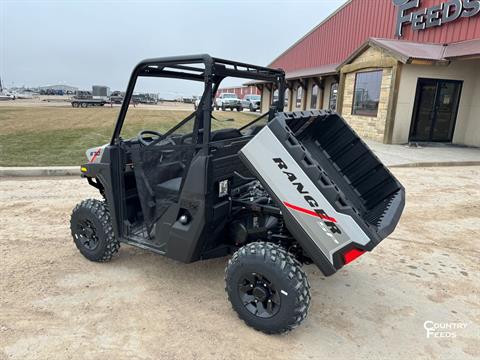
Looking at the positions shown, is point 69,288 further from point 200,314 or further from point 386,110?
point 386,110

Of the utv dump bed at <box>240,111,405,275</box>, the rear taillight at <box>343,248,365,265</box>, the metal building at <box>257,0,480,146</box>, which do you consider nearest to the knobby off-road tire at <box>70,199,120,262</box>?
the utv dump bed at <box>240,111,405,275</box>

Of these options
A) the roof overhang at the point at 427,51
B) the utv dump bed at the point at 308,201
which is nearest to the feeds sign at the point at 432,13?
the roof overhang at the point at 427,51

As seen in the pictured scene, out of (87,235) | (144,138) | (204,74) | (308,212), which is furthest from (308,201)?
(87,235)

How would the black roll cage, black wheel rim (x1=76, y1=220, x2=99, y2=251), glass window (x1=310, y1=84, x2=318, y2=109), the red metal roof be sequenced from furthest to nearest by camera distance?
glass window (x1=310, y1=84, x2=318, y2=109), the red metal roof, black wheel rim (x1=76, y1=220, x2=99, y2=251), the black roll cage

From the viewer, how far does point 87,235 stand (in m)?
3.67

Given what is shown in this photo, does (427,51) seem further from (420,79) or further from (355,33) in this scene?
(355,33)

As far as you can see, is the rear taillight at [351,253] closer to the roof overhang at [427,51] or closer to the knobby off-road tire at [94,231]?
the knobby off-road tire at [94,231]

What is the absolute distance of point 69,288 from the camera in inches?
125

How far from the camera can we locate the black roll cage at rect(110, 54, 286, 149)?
8.90ft

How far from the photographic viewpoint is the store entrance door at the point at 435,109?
12375 millimetres

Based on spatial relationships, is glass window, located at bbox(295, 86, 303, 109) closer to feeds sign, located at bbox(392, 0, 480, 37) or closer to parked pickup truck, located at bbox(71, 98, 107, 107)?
feeds sign, located at bbox(392, 0, 480, 37)

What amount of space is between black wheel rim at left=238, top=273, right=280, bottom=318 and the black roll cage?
1031 mm

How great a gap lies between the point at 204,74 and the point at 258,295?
5.41ft

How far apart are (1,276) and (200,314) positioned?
194cm
